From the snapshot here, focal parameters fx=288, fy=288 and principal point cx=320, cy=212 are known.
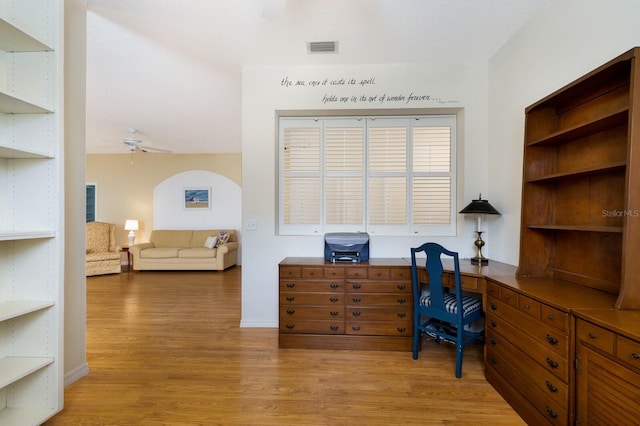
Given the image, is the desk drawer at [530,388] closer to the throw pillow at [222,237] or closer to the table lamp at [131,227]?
the throw pillow at [222,237]

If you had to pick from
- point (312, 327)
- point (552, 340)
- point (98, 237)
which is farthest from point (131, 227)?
point (552, 340)

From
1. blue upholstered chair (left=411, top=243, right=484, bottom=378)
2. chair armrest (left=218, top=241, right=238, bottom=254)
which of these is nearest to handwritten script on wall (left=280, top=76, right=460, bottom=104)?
blue upholstered chair (left=411, top=243, right=484, bottom=378)

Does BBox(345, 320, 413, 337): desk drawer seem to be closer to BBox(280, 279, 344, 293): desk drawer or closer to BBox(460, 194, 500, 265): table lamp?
BBox(280, 279, 344, 293): desk drawer

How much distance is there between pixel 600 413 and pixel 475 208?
1.68 metres

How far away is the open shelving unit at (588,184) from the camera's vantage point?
131cm

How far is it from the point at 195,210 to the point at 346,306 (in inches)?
214

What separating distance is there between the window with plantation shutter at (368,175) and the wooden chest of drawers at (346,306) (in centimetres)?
68

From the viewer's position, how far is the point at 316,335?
261 cm

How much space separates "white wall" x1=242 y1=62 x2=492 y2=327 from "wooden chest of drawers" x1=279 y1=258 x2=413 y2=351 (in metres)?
0.52

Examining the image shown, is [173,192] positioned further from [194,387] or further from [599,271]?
[599,271]

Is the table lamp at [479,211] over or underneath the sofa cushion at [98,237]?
over

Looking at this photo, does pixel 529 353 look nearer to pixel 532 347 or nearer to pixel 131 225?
pixel 532 347

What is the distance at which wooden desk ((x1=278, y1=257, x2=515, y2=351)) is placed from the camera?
257 centimetres

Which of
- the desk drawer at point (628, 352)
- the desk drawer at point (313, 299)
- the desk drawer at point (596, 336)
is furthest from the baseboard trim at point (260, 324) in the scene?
the desk drawer at point (628, 352)
